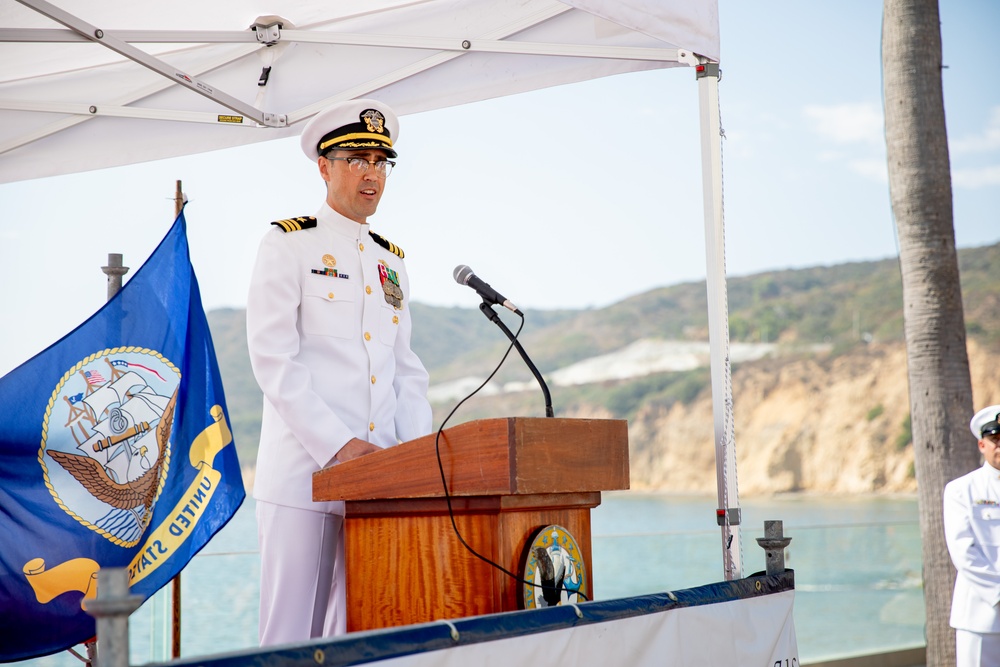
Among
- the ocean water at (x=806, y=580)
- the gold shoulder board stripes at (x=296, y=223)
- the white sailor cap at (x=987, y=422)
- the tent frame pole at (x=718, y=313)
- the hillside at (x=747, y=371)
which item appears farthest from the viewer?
the hillside at (x=747, y=371)

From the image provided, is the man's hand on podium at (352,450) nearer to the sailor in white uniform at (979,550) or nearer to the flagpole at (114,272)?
the flagpole at (114,272)

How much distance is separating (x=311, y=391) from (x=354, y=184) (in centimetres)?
55

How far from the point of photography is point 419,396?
9.17 ft

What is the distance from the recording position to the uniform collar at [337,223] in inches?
105

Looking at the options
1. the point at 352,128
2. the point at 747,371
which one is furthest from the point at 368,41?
the point at 747,371

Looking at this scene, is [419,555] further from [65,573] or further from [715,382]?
[65,573]

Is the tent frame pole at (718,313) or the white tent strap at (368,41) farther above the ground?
the white tent strap at (368,41)

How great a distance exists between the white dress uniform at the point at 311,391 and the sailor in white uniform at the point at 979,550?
9.25 feet

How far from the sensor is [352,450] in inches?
94.3

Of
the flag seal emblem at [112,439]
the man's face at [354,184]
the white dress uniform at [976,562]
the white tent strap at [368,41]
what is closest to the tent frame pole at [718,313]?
the white tent strap at [368,41]

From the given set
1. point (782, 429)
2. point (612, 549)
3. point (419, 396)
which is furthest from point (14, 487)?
point (782, 429)

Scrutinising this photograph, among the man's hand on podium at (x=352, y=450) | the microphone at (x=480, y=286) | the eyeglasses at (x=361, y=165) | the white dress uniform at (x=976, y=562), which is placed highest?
the eyeglasses at (x=361, y=165)

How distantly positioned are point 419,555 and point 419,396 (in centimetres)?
73

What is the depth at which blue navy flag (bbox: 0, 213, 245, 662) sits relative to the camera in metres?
3.02
